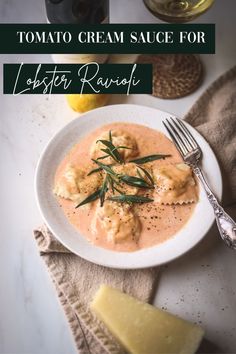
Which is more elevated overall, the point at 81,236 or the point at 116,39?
the point at 116,39

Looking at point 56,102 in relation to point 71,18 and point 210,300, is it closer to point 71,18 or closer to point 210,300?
point 71,18

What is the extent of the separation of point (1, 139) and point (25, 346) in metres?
1.01

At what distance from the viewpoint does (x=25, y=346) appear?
2088mm

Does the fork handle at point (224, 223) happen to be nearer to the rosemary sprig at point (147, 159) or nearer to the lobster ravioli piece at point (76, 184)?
the rosemary sprig at point (147, 159)

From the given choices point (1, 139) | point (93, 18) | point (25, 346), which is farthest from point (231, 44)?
point (25, 346)

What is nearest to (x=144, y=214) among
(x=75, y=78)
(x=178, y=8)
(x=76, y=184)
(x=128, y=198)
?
(x=128, y=198)

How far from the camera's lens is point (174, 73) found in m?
2.68

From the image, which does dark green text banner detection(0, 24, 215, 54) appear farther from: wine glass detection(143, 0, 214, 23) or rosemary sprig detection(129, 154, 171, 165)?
rosemary sprig detection(129, 154, 171, 165)

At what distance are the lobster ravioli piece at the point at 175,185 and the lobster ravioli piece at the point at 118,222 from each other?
0.49 feet

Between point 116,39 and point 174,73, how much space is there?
35 cm

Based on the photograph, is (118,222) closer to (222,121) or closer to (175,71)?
(222,121)

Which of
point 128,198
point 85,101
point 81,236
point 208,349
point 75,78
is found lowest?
point 208,349

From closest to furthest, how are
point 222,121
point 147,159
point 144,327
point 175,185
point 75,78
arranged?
point 144,327
point 175,185
point 147,159
point 222,121
point 75,78

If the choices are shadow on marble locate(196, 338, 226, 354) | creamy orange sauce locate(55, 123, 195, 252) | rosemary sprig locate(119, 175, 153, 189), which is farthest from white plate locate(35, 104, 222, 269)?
shadow on marble locate(196, 338, 226, 354)
